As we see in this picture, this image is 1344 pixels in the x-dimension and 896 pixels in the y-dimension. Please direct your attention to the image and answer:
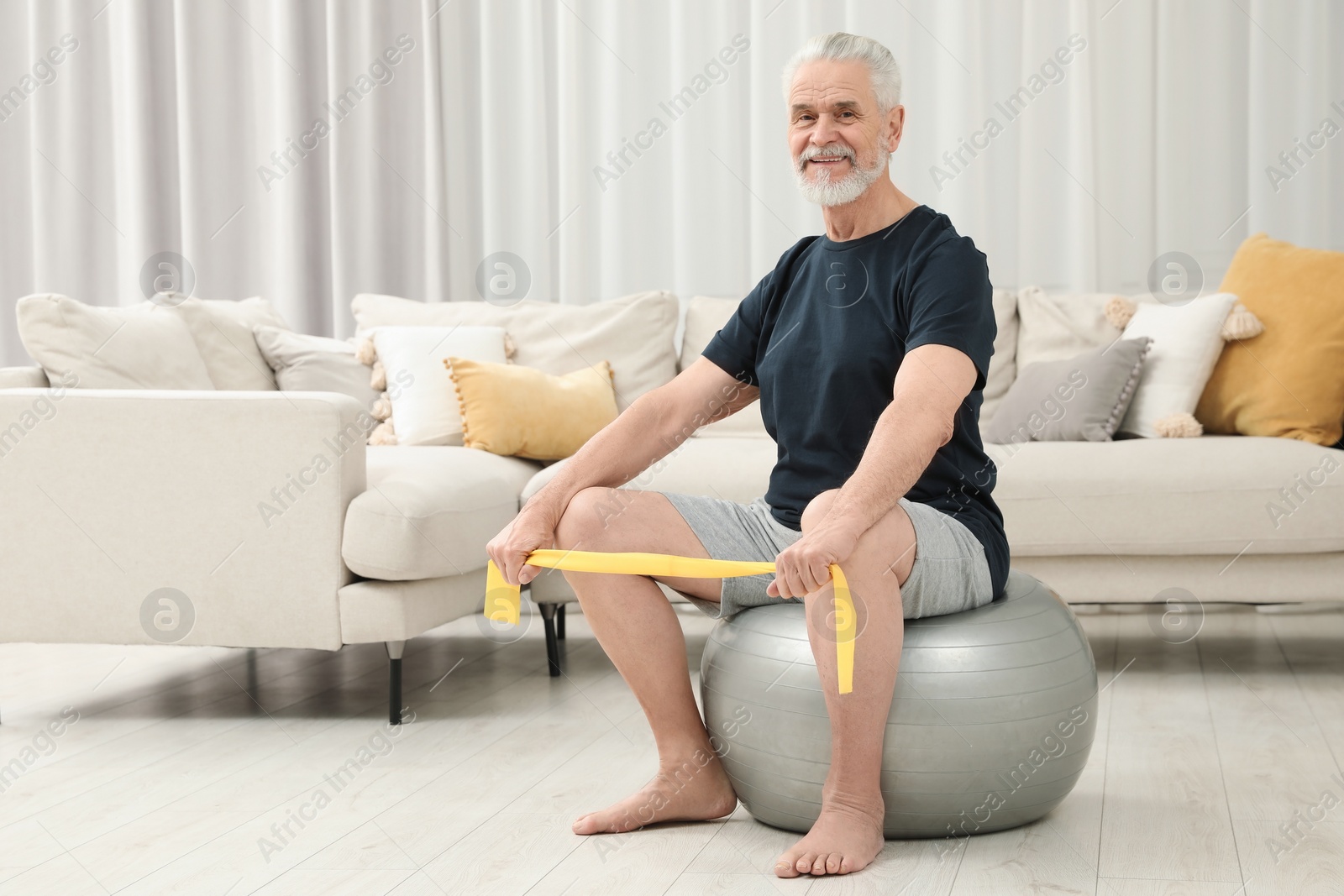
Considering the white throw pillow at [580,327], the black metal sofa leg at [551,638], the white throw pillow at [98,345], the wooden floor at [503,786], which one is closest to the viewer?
the wooden floor at [503,786]

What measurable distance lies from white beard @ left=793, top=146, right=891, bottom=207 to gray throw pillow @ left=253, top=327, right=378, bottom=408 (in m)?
1.61

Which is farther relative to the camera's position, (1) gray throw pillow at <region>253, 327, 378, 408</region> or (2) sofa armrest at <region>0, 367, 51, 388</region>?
(1) gray throw pillow at <region>253, 327, 378, 408</region>

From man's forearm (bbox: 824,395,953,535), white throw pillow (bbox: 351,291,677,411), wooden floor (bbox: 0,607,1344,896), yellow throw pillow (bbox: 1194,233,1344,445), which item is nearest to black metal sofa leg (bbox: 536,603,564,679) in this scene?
wooden floor (bbox: 0,607,1344,896)

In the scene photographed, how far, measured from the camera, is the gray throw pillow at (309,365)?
9.92ft

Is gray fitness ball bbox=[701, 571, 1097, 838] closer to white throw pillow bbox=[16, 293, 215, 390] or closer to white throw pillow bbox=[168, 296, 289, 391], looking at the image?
white throw pillow bbox=[16, 293, 215, 390]

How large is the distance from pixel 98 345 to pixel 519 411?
2.89 ft

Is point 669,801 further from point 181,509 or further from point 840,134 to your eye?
point 181,509

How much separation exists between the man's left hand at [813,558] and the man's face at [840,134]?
519 mm

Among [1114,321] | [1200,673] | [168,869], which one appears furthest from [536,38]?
[168,869]

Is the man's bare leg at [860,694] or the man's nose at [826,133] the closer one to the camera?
the man's bare leg at [860,694]

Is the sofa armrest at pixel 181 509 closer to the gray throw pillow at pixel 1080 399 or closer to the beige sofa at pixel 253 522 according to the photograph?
the beige sofa at pixel 253 522

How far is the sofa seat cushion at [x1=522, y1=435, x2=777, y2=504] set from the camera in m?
2.54

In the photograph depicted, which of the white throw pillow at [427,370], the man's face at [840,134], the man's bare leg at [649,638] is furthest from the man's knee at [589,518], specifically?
the white throw pillow at [427,370]

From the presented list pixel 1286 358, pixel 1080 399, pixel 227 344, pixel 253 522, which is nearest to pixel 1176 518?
pixel 1080 399
